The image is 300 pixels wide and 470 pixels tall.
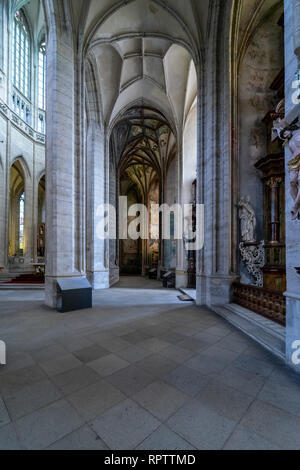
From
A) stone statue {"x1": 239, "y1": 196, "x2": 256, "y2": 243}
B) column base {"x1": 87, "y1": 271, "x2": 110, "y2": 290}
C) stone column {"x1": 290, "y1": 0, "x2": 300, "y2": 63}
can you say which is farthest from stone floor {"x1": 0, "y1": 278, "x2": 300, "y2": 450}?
column base {"x1": 87, "y1": 271, "x2": 110, "y2": 290}

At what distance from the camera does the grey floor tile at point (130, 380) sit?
246 cm

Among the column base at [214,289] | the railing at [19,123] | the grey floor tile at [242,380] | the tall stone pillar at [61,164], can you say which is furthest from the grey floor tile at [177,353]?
the railing at [19,123]

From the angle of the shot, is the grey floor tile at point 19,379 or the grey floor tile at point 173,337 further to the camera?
the grey floor tile at point 173,337

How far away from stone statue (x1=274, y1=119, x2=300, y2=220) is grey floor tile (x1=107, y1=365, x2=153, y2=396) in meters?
2.96

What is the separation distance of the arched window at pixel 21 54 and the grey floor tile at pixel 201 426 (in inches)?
833

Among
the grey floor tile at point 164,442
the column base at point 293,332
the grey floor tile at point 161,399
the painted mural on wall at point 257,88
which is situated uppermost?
the painted mural on wall at point 257,88

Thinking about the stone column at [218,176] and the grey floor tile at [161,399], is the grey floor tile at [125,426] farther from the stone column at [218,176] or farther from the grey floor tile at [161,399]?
the stone column at [218,176]

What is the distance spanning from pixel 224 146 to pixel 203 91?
258cm

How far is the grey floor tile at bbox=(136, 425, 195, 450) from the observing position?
1672 millimetres

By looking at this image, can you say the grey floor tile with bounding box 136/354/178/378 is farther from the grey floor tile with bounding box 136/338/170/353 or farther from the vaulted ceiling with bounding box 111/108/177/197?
the vaulted ceiling with bounding box 111/108/177/197

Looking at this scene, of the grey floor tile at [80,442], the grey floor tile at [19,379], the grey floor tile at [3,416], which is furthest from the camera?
the grey floor tile at [19,379]

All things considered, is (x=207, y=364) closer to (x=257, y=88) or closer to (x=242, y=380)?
(x=242, y=380)

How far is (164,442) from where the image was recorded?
1.72 meters

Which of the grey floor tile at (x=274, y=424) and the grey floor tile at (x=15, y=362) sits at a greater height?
the grey floor tile at (x=274, y=424)
